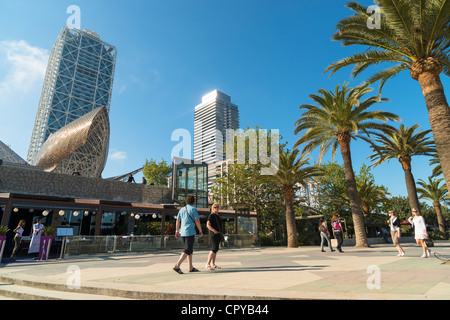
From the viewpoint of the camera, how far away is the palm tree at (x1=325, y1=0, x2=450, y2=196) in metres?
8.76

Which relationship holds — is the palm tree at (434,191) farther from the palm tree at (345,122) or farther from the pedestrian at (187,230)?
the pedestrian at (187,230)

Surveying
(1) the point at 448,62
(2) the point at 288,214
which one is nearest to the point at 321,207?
(2) the point at 288,214

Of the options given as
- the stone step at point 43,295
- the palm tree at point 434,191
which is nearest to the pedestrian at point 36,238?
the stone step at point 43,295

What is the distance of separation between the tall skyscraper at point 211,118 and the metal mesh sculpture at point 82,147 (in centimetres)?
12576

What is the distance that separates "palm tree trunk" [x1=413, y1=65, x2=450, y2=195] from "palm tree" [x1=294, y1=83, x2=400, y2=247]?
254 inches

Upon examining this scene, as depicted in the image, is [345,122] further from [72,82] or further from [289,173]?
[72,82]

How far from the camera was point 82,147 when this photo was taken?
31.0 metres

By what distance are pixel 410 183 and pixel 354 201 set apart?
838 centimetres

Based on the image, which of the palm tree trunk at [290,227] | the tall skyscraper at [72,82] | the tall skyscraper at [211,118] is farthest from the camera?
the tall skyscraper at [211,118]

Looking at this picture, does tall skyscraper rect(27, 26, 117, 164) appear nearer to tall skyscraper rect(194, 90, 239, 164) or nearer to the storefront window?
tall skyscraper rect(194, 90, 239, 164)

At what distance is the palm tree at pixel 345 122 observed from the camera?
16.7m

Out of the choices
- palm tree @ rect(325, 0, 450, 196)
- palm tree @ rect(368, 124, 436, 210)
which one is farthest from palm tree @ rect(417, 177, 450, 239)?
palm tree @ rect(325, 0, 450, 196)

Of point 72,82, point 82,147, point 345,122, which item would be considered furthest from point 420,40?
point 72,82
